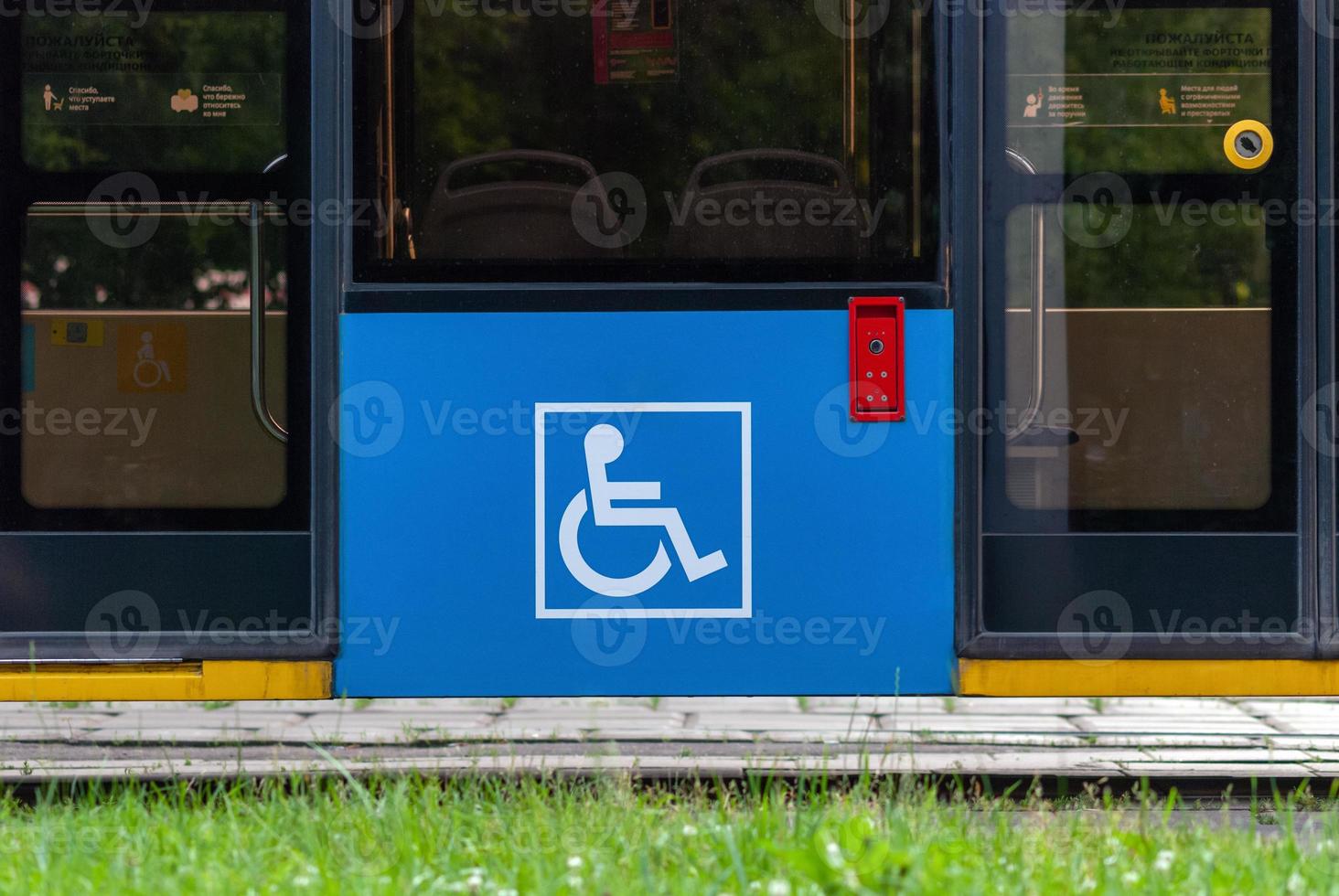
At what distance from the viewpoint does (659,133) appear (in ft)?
13.9

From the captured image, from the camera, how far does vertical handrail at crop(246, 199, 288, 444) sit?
4.27m

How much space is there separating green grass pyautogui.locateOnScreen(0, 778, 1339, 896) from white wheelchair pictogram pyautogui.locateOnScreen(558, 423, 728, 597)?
0.64 meters

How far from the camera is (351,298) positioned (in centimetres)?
423

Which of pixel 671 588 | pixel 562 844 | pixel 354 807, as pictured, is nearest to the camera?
pixel 562 844

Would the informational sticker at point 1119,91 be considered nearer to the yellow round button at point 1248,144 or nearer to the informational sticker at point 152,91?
the yellow round button at point 1248,144

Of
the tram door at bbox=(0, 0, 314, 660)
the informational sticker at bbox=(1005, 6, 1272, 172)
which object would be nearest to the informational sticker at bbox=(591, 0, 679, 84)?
the tram door at bbox=(0, 0, 314, 660)

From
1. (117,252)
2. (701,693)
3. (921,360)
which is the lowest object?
(701,693)

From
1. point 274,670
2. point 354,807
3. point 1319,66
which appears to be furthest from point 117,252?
point 1319,66

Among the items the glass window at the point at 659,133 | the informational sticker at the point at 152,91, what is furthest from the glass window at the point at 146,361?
the glass window at the point at 659,133

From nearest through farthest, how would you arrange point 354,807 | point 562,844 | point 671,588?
point 562,844
point 354,807
point 671,588

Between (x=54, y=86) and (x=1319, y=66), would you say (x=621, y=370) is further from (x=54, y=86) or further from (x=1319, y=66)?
(x=1319, y=66)

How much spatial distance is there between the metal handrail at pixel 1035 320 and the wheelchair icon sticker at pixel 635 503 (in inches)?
32.4

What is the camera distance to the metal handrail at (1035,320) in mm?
4293

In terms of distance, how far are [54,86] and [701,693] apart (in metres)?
2.54
